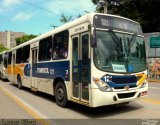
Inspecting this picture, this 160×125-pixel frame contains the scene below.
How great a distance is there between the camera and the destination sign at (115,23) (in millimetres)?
8932

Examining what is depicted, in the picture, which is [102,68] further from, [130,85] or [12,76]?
[12,76]

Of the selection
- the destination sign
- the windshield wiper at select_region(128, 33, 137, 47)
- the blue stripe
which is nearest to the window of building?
the blue stripe

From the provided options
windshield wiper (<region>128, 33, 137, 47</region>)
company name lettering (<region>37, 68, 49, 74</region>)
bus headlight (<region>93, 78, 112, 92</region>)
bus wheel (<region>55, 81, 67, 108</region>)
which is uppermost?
windshield wiper (<region>128, 33, 137, 47</region>)

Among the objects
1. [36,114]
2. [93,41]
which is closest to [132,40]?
[93,41]

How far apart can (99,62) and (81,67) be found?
788 millimetres

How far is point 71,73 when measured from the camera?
9852mm

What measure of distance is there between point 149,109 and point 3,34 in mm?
150678

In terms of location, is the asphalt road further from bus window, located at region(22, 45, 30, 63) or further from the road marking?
bus window, located at region(22, 45, 30, 63)

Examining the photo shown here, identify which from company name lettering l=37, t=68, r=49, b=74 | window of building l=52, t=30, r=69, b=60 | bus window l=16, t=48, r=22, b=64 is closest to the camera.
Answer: window of building l=52, t=30, r=69, b=60

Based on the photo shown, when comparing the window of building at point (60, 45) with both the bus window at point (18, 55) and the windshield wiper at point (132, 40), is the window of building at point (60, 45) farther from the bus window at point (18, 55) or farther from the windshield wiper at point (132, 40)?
the bus window at point (18, 55)

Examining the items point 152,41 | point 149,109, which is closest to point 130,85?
point 149,109

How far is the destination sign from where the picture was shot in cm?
893

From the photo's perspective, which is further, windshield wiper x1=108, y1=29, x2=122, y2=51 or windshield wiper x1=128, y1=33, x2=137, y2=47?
windshield wiper x1=128, y1=33, x2=137, y2=47

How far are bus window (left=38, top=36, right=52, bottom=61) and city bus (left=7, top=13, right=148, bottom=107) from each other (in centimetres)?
85
